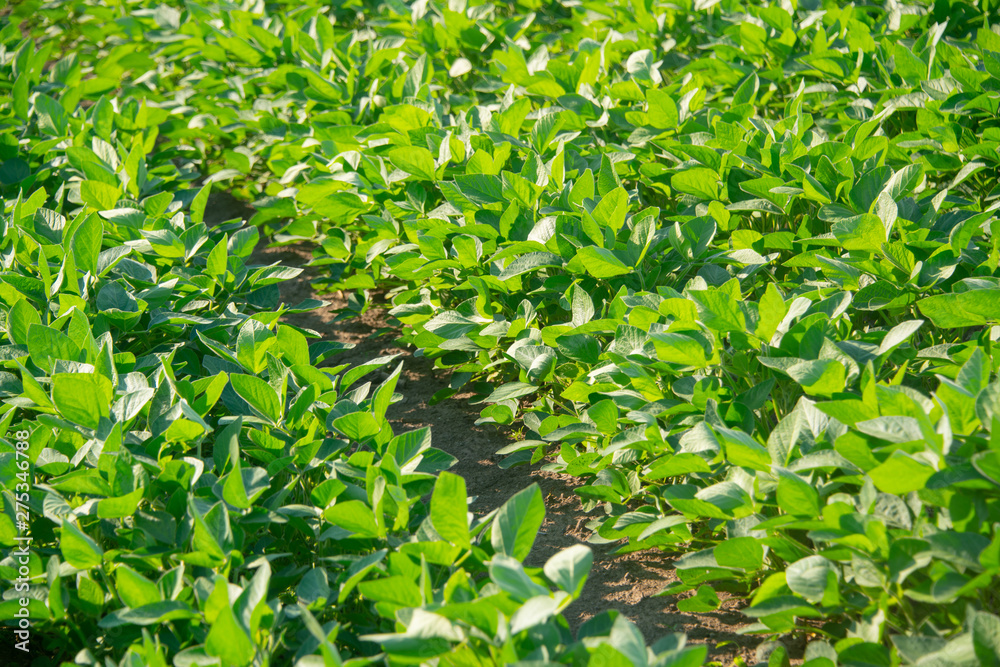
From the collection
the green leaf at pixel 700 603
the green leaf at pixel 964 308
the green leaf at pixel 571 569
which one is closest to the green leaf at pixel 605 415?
the green leaf at pixel 700 603

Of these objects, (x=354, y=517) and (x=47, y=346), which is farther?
(x=47, y=346)

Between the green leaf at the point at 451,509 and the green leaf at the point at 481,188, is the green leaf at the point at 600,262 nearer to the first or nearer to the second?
the green leaf at the point at 481,188

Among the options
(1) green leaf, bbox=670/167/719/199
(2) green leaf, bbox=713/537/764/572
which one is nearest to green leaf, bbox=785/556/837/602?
(2) green leaf, bbox=713/537/764/572

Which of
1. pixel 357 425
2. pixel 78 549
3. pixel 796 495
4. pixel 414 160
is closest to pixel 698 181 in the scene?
pixel 414 160

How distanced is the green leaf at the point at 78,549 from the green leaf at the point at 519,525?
791mm

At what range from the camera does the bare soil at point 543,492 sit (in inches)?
74.2

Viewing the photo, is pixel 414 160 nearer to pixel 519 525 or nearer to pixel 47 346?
pixel 47 346

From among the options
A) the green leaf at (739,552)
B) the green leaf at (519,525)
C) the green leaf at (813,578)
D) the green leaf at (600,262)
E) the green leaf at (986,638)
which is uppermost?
the green leaf at (600,262)

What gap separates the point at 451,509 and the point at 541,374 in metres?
0.73

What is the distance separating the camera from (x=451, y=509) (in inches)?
57.2

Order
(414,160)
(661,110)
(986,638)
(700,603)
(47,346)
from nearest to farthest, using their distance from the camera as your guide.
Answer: (986,638) < (700,603) < (47,346) < (414,160) < (661,110)

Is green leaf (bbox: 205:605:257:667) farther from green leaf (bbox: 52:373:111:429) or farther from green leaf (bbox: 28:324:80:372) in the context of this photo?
green leaf (bbox: 28:324:80:372)

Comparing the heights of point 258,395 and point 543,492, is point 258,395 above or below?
above

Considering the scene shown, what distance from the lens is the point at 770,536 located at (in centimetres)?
158
